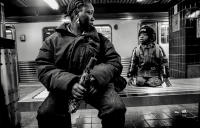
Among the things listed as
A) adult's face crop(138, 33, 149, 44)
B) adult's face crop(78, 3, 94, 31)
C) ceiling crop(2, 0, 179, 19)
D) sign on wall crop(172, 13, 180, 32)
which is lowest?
adult's face crop(138, 33, 149, 44)

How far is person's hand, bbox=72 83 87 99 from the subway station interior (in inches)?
31.3

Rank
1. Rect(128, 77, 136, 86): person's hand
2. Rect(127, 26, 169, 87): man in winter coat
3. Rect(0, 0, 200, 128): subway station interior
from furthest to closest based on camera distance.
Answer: Rect(128, 77, 136, 86): person's hand → Rect(127, 26, 169, 87): man in winter coat → Rect(0, 0, 200, 128): subway station interior

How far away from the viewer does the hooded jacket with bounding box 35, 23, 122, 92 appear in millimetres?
1828

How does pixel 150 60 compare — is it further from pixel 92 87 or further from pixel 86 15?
pixel 92 87

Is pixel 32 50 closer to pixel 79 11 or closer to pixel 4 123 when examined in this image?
pixel 4 123

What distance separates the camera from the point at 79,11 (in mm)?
2119

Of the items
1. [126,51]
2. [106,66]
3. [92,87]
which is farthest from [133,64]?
[126,51]

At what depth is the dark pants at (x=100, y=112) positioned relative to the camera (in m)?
1.65

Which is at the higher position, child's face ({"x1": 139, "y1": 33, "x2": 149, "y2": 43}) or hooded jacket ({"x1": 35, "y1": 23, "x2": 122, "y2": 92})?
child's face ({"x1": 139, "y1": 33, "x2": 149, "y2": 43})

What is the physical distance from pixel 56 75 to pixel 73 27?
737 millimetres

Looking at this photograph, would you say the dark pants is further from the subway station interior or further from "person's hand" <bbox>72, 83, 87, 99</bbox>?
the subway station interior

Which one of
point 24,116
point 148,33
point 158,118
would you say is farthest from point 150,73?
point 24,116

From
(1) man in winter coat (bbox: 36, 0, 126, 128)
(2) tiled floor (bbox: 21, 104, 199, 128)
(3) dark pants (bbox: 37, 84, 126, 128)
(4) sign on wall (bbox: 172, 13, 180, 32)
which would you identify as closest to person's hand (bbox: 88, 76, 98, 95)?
(1) man in winter coat (bbox: 36, 0, 126, 128)

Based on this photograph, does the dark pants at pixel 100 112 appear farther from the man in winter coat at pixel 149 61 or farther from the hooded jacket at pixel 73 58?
the man in winter coat at pixel 149 61
